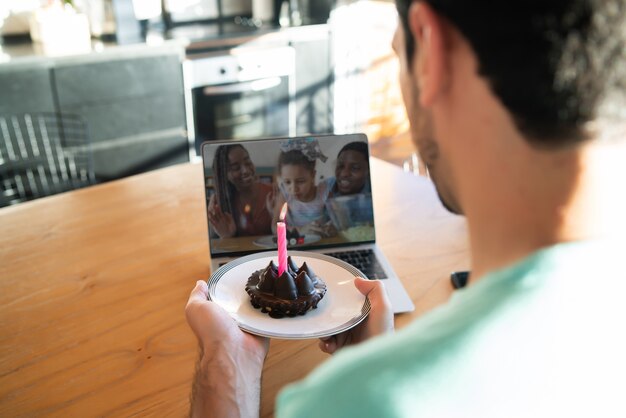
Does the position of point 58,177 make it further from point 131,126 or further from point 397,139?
point 397,139

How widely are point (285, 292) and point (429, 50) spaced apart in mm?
501

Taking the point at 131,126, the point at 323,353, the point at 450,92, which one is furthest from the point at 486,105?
the point at 131,126

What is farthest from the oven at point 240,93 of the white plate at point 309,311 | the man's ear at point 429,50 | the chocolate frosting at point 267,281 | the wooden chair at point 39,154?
the man's ear at point 429,50

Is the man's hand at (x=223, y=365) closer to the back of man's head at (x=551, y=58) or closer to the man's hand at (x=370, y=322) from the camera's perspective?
the man's hand at (x=370, y=322)

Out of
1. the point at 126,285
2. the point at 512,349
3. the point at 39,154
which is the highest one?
the point at 512,349

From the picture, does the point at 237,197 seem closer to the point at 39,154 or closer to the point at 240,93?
the point at 39,154

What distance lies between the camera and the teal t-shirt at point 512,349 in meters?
0.43

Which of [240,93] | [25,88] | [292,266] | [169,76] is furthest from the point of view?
[240,93]

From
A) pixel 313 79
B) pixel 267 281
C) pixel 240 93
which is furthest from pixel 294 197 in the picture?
pixel 313 79

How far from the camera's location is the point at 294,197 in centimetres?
117

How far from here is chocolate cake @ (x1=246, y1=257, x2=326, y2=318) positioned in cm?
88

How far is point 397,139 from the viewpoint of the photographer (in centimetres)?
448

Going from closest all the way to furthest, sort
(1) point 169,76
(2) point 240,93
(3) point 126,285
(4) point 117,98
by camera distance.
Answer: (3) point 126,285 → (4) point 117,98 → (1) point 169,76 → (2) point 240,93

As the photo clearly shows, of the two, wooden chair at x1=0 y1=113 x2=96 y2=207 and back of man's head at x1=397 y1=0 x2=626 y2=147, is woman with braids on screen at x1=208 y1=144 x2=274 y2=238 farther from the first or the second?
wooden chair at x1=0 y1=113 x2=96 y2=207
